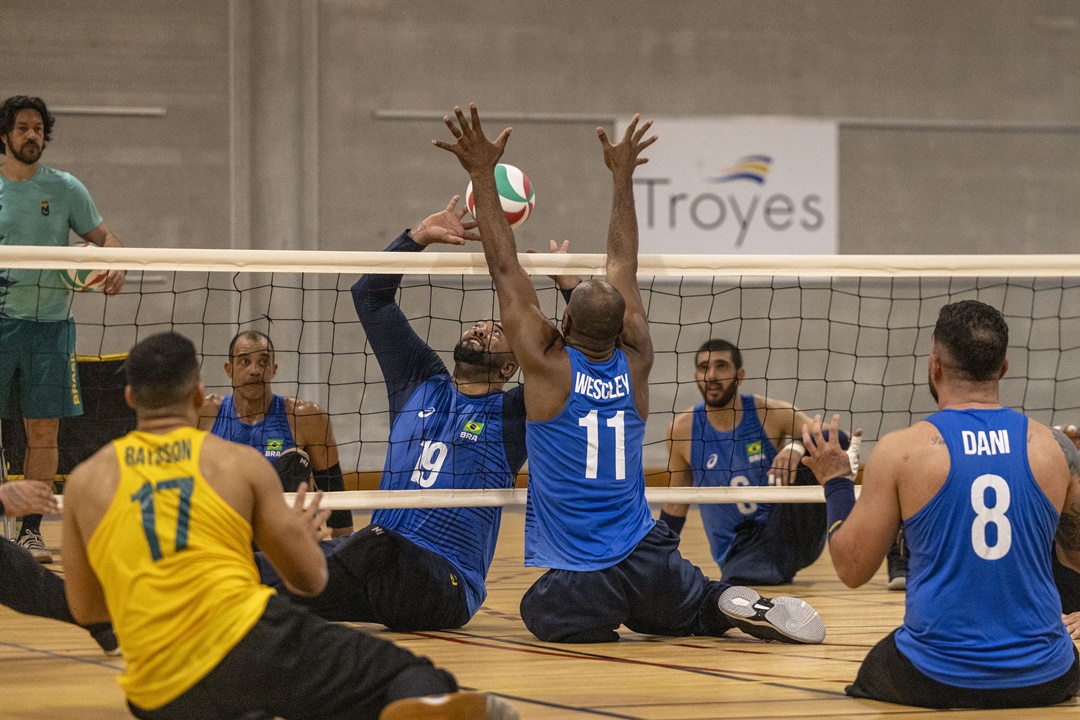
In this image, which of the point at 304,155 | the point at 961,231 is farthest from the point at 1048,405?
the point at 304,155

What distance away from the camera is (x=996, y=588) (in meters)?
3.58

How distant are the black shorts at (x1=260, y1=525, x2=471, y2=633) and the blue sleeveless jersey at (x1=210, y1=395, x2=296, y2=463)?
1.94 metres

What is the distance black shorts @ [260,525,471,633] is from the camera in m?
5.25

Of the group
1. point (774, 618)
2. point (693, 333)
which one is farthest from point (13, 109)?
point (693, 333)

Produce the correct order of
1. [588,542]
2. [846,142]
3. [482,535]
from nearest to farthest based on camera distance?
[588,542]
[482,535]
[846,142]

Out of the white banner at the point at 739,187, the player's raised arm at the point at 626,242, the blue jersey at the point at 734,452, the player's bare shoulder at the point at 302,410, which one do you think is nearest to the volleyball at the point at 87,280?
the player's bare shoulder at the point at 302,410

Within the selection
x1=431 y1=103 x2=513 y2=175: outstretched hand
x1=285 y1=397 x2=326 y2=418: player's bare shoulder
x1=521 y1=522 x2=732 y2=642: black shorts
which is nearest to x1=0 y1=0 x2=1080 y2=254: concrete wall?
x1=285 y1=397 x2=326 y2=418: player's bare shoulder

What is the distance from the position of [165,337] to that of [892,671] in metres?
2.30

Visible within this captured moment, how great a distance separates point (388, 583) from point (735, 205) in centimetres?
876

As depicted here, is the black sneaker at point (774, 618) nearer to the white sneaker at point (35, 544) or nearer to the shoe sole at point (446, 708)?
the shoe sole at point (446, 708)

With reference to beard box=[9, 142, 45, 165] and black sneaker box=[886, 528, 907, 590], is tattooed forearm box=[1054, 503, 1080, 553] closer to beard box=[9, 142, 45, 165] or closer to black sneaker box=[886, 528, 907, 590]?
black sneaker box=[886, 528, 907, 590]

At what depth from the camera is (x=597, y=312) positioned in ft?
16.7

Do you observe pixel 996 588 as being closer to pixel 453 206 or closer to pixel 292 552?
pixel 292 552

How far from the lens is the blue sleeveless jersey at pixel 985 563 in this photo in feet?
11.7
